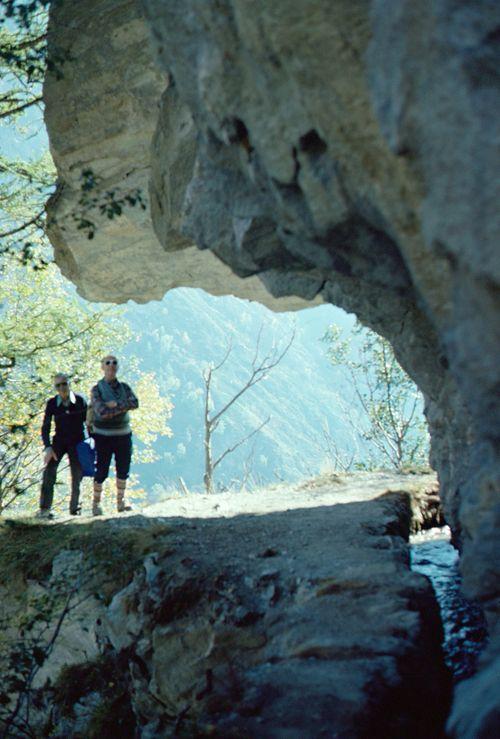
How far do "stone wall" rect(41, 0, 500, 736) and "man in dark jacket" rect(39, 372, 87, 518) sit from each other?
3471mm

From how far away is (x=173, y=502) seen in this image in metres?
10.2

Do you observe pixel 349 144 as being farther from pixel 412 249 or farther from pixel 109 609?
pixel 109 609

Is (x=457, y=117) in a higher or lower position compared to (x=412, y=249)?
higher

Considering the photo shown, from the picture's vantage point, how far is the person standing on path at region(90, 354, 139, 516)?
29.4 ft

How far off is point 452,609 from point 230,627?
7.51ft

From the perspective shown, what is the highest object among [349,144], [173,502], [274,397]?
[274,397]

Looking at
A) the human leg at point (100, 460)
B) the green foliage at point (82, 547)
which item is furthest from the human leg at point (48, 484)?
the green foliage at point (82, 547)

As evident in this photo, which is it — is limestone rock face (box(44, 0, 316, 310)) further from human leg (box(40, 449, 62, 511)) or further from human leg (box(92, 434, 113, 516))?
human leg (box(40, 449, 62, 511))

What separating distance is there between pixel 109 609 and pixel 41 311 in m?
15.1

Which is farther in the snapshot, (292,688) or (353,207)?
(292,688)

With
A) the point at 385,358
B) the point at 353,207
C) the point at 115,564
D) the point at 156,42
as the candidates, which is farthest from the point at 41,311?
the point at 353,207

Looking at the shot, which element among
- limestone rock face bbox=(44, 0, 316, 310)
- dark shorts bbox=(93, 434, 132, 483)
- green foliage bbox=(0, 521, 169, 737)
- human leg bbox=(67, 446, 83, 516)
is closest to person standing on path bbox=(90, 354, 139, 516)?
dark shorts bbox=(93, 434, 132, 483)

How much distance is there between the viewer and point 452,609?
6293 mm

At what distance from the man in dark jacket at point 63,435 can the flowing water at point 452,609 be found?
177 inches
